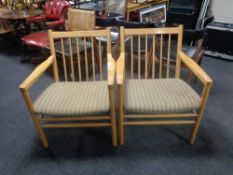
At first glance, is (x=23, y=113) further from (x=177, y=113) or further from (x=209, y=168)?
(x=209, y=168)

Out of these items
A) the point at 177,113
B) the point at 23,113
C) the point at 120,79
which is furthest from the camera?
the point at 23,113

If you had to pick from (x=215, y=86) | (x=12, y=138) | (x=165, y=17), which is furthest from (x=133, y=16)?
(x=12, y=138)

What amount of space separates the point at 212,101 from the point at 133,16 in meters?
1.87

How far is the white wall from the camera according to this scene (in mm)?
3092

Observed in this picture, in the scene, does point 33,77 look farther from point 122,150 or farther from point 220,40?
point 220,40

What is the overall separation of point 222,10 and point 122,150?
9.17 ft

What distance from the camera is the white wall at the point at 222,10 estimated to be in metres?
3.09

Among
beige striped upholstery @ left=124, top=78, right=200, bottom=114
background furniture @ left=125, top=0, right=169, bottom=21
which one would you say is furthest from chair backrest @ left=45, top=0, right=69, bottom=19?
beige striped upholstery @ left=124, top=78, right=200, bottom=114

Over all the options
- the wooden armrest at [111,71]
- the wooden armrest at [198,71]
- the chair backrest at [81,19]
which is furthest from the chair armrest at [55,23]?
the wooden armrest at [198,71]

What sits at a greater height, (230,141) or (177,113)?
(177,113)

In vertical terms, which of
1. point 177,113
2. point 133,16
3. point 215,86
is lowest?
point 215,86

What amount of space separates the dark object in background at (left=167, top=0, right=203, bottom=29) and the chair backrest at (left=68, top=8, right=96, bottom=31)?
145 centimetres

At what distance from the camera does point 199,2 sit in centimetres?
298

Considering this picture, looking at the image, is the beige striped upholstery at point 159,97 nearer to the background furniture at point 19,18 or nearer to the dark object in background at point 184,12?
the dark object in background at point 184,12
